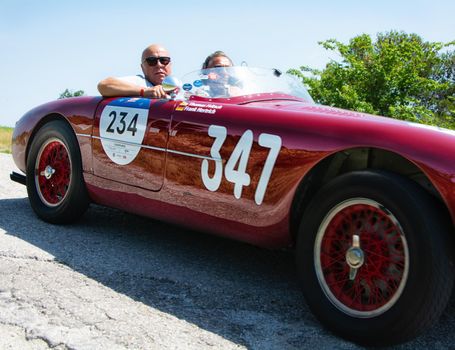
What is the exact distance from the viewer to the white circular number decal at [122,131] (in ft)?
12.0

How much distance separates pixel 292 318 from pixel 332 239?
458 millimetres

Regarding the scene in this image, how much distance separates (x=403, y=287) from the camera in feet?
7.70

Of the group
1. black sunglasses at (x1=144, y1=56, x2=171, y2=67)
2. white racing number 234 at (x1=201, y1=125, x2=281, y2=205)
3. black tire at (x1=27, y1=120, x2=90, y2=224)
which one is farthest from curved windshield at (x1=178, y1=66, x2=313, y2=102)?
black tire at (x1=27, y1=120, x2=90, y2=224)

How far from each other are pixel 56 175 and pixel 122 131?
901 millimetres

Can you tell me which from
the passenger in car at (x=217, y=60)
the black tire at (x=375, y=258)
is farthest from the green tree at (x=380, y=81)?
the black tire at (x=375, y=258)

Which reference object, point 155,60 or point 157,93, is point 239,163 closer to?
point 157,93

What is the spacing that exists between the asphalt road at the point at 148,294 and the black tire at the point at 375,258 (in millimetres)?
156

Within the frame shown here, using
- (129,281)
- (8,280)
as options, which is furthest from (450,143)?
(8,280)

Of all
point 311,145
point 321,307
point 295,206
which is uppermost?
point 311,145

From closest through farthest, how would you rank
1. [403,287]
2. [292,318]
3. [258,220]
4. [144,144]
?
[403,287] → [292,318] → [258,220] → [144,144]

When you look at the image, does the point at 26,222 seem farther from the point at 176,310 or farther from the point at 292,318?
the point at 292,318

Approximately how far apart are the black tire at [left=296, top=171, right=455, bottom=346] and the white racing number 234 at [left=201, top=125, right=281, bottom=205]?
33cm

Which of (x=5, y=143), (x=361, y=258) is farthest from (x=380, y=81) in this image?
(x=361, y=258)

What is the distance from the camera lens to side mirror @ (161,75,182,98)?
144 inches
